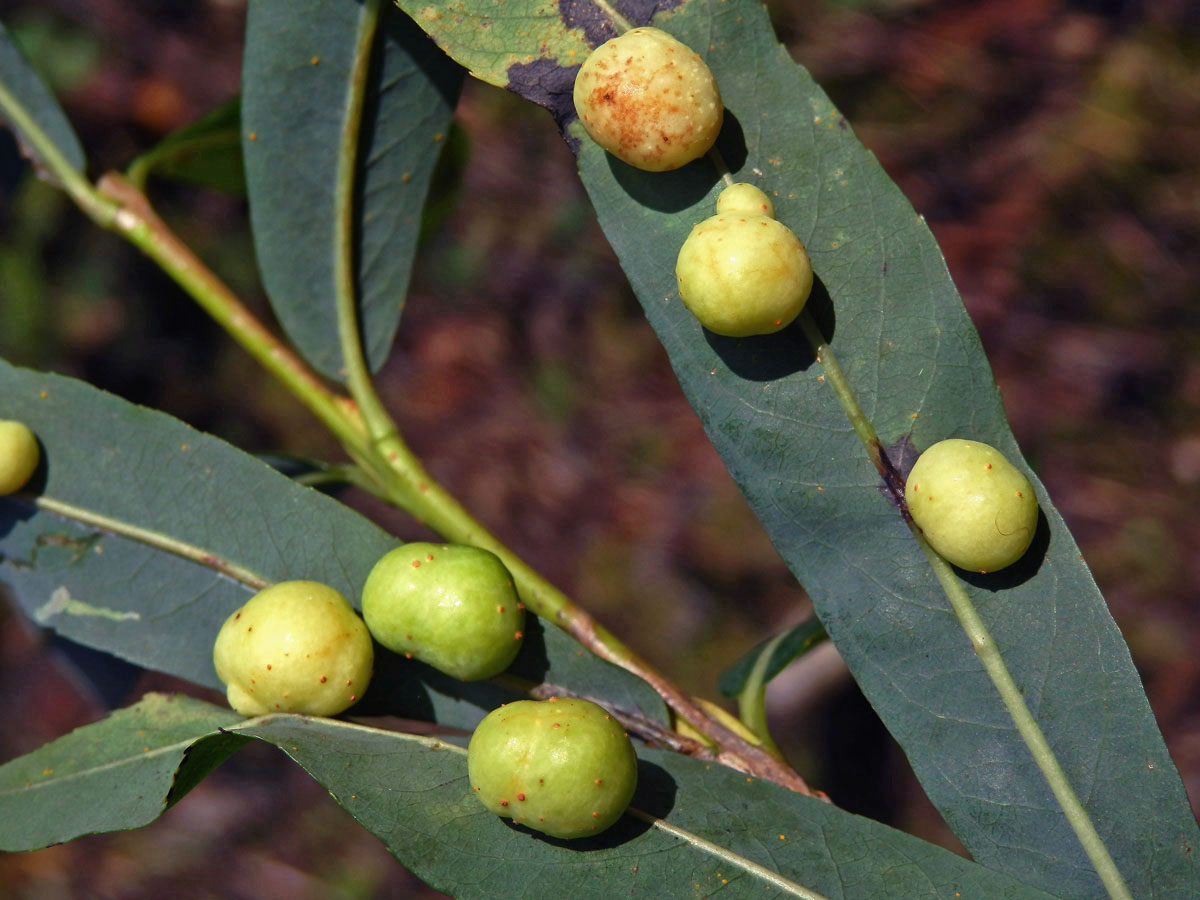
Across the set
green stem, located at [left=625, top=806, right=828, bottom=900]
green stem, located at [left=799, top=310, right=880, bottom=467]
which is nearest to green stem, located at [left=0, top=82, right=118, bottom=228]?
green stem, located at [left=799, top=310, right=880, bottom=467]

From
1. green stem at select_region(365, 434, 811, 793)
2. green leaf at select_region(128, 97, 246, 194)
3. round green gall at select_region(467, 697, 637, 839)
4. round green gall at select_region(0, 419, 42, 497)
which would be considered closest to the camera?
round green gall at select_region(467, 697, 637, 839)

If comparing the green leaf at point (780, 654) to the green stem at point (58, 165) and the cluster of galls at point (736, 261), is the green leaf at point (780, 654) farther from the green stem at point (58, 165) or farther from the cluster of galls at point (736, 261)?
the green stem at point (58, 165)

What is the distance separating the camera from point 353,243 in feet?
5.95

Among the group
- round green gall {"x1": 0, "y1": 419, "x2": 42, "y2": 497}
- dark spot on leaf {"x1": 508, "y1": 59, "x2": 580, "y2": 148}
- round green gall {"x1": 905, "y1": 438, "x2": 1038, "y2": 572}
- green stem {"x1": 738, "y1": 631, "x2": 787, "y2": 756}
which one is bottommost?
green stem {"x1": 738, "y1": 631, "x2": 787, "y2": 756}

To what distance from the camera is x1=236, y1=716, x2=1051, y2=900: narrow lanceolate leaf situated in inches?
51.3

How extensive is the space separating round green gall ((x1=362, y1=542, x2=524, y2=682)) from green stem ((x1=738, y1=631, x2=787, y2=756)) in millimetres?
413

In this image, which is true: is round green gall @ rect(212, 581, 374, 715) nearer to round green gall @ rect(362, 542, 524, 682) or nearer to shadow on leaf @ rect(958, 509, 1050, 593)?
round green gall @ rect(362, 542, 524, 682)

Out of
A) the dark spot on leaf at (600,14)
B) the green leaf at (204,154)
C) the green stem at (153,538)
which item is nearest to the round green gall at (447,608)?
the green stem at (153,538)

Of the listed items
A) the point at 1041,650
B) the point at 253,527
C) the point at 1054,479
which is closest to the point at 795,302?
the point at 1041,650

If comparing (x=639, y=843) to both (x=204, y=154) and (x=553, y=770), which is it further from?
(x=204, y=154)

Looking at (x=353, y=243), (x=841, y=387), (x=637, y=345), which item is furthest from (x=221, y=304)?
(x=637, y=345)

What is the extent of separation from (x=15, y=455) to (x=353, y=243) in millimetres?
Answer: 668

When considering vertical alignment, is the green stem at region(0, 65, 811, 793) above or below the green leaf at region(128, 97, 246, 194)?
below

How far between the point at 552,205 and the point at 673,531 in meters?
1.40
